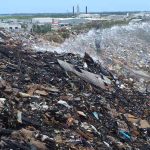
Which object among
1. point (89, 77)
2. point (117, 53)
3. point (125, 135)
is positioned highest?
point (89, 77)

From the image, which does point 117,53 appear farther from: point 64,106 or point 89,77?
point 64,106

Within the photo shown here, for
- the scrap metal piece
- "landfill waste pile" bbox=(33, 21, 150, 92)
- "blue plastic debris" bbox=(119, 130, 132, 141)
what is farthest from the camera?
"landfill waste pile" bbox=(33, 21, 150, 92)

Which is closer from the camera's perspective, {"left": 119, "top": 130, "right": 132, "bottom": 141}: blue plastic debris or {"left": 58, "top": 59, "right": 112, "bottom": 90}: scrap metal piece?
{"left": 119, "top": 130, "right": 132, "bottom": 141}: blue plastic debris

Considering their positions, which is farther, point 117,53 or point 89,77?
point 117,53

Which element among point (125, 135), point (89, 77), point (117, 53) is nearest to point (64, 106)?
point (125, 135)

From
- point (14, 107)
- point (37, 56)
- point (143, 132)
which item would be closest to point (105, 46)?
point (37, 56)

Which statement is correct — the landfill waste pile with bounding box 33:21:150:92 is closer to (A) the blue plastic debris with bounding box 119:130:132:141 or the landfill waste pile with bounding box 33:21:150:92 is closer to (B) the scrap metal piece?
(B) the scrap metal piece

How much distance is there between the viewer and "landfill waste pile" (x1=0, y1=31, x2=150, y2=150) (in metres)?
7.79

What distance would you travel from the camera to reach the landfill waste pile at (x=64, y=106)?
7789 mm

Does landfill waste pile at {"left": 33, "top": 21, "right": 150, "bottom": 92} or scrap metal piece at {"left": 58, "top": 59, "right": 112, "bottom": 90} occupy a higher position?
scrap metal piece at {"left": 58, "top": 59, "right": 112, "bottom": 90}

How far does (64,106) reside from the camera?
9508 millimetres

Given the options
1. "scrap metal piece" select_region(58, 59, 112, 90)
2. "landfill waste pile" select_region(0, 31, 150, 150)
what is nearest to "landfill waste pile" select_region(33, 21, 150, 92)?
"scrap metal piece" select_region(58, 59, 112, 90)

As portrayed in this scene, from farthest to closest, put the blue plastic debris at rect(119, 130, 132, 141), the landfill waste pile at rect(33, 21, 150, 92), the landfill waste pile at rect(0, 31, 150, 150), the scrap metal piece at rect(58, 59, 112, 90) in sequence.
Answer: the landfill waste pile at rect(33, 21, 150, 92) → the scrap metal piece at rect(58, 59, 112, 90) → the blue plastic debris at rect(119, 130, 132, 141) → the landfill waste pile at rect(0, 31, 150, 150)

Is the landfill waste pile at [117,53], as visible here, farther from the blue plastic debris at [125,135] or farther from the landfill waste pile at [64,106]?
the blue plastic debris at [125,135]
